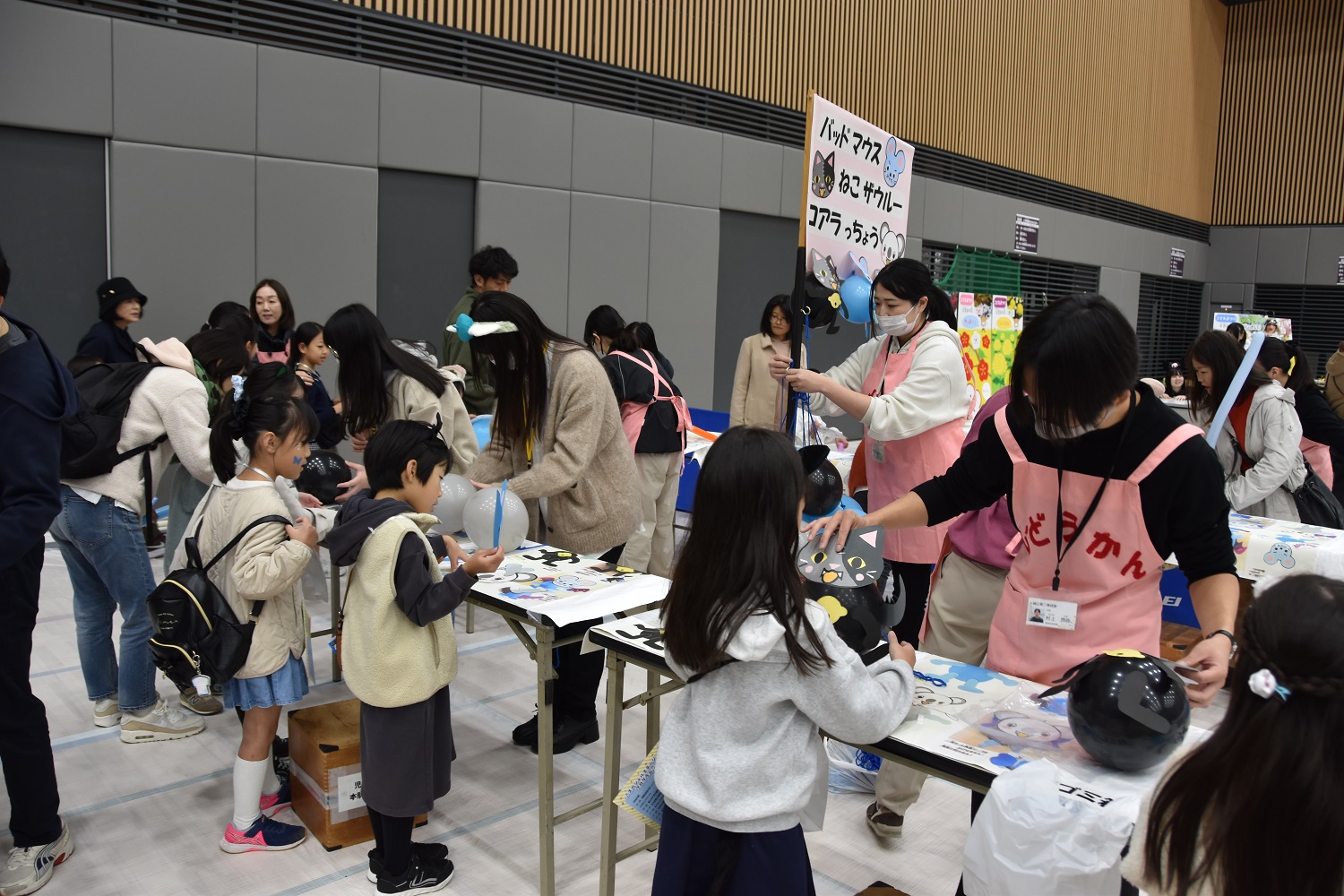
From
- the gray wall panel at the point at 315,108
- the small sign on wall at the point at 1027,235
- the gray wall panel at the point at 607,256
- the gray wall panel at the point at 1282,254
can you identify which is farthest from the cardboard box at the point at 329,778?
the gray wall panel at the point at 1282,254

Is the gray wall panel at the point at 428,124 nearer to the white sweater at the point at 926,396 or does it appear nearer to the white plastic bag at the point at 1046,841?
the white sweater at the point at 926,396

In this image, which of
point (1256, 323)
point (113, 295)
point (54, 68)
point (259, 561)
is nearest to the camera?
point (259, 561)

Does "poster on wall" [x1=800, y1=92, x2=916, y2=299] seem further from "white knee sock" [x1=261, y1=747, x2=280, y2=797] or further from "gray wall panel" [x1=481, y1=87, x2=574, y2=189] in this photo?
"gray wall panel" [x1=481, y1=87, x2=574, y2=189]

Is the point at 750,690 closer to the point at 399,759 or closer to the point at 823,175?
the point at 399,759

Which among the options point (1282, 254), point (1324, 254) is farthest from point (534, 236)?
point (1282, 254)

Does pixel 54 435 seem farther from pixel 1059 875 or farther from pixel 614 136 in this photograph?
pixel 614 136

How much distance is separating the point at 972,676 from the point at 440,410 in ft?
7.07

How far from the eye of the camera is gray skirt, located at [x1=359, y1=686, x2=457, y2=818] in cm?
255

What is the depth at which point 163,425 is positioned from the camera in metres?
3.33

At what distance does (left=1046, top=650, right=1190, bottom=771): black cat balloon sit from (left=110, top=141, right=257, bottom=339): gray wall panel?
614cm

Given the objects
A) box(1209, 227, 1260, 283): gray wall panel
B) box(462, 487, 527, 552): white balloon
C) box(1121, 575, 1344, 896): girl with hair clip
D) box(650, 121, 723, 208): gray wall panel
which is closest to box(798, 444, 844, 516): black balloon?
box(462, 487, 527, 552): white balloon

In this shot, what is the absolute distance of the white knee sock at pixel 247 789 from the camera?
2.80 m

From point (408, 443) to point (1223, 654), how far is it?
6.23 feet

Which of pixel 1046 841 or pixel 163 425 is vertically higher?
pixel 163 425
